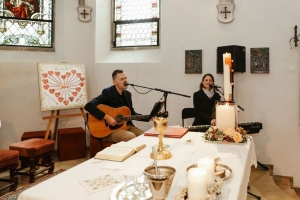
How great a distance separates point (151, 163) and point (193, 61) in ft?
10.4

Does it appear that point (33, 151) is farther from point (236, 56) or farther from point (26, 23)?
point (236, 56)

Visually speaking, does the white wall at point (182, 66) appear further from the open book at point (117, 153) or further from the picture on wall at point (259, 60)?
the open book at point (117, 153)

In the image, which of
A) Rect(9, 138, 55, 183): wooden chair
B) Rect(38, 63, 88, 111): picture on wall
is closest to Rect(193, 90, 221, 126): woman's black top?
Rect(38, 63, 88, 111): picture on wall

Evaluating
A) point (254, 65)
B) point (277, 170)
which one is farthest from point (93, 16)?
point (277, 170)

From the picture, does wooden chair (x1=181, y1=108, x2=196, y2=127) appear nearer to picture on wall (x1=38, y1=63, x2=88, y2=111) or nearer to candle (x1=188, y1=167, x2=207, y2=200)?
picture on wall (x1=38, y1=63, x2=88, y2=111)

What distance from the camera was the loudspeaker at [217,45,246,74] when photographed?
4012 mm

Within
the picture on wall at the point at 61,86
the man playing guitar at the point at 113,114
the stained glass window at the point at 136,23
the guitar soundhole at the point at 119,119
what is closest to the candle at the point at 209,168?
the man playing guitar at the point at 113,114

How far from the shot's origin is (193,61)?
4.56 meters

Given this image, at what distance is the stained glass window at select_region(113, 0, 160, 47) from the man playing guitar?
1750 mm

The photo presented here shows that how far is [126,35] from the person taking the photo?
542 cm

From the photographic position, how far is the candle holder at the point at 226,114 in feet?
7.38

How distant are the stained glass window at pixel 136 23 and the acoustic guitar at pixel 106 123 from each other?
2.00 metres

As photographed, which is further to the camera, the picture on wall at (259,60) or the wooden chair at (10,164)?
the picture on wall at (259,60)

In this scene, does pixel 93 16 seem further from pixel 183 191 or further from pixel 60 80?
pixel 183 191
